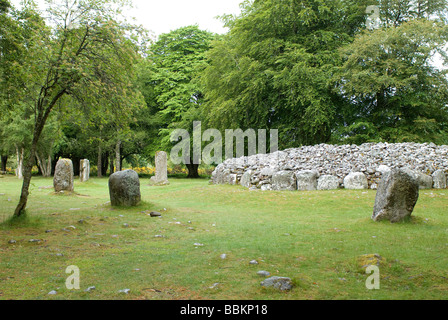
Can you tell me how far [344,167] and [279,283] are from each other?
15287 millimetres

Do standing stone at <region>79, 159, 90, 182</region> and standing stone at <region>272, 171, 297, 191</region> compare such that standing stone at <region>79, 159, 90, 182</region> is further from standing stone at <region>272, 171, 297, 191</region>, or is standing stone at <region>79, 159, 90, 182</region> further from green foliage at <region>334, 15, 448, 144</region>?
green foliage at <region>334, 15, 448, 144</region>

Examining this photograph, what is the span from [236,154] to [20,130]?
2038cm

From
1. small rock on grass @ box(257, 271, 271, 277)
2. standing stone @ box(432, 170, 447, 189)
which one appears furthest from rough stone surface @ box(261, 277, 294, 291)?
standing stone @ box(432, 170, 447, 189)

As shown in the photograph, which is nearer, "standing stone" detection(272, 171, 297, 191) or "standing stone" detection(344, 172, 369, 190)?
"standing stone" detection(344, 172, 369, 190)

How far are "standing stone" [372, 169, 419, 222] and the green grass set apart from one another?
325 millimetres

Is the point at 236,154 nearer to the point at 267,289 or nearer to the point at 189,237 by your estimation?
the point at 189,237

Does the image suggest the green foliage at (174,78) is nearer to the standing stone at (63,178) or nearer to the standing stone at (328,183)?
the standing stone at (63,178)

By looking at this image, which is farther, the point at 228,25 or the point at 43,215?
the point at 228,25

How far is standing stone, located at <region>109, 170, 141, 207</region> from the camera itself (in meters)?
12.7

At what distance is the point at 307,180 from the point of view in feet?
60.3

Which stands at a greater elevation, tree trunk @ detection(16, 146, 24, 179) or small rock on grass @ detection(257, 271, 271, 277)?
tree trunk @ detection(16, 146, 24, 179)

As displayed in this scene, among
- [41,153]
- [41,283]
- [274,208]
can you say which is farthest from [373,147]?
[41,153]

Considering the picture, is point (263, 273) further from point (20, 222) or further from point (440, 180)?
point (440, 180)
